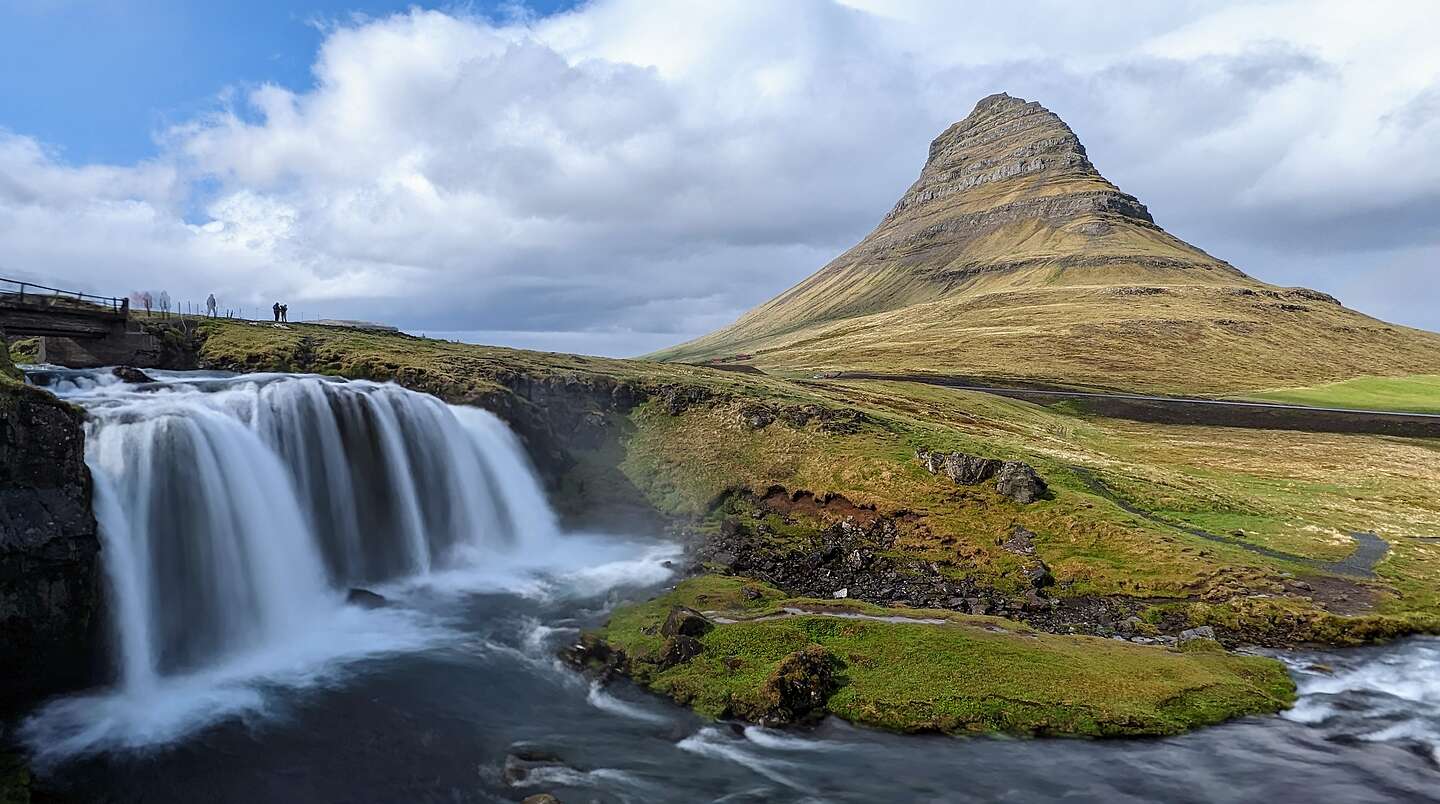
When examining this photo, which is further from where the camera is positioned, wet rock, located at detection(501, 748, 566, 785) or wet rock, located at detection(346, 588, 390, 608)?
wet rock, located at detection(346, 588, 390, 608)

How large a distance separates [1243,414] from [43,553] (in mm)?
111246

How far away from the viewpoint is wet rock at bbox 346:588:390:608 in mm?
30391

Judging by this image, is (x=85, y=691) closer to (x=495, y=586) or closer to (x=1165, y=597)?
(x=495, y=586)

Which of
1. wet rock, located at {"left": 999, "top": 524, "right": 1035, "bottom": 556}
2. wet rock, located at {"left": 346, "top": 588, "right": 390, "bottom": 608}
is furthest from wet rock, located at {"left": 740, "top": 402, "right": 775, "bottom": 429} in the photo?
wet rock, located at {"left": 346, "top": 588, "right": 390, "bottom": 608}

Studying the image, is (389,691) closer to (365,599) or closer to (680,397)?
(365,599)

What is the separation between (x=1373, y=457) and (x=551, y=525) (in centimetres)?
7223

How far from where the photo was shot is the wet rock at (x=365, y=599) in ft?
99.7

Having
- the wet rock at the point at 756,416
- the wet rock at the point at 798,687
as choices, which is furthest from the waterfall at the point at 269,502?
the wet rock at the point at 798,687

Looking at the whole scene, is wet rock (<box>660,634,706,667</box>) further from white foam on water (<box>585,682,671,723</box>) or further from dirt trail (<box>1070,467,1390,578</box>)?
dirt trail (<box>1070,467,1390,578</box>)

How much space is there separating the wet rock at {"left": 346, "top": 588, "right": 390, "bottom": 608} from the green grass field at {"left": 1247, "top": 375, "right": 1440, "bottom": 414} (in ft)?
415

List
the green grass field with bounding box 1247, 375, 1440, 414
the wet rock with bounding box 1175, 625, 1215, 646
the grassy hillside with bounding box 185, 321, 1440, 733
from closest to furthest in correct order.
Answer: the grassy hillside with bounding box 185, 321, 1440, 733 < the wet rock with bounding box 1175, 625, 1215, 646 < the green grass field with bounding box 1247, 375, 1440, 414

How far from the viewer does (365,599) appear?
30.7 metres

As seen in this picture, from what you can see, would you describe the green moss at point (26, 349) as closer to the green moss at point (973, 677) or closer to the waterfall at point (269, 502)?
the waterfall at point (269, 502)

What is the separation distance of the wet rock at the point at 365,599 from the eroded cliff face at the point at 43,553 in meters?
9.30
